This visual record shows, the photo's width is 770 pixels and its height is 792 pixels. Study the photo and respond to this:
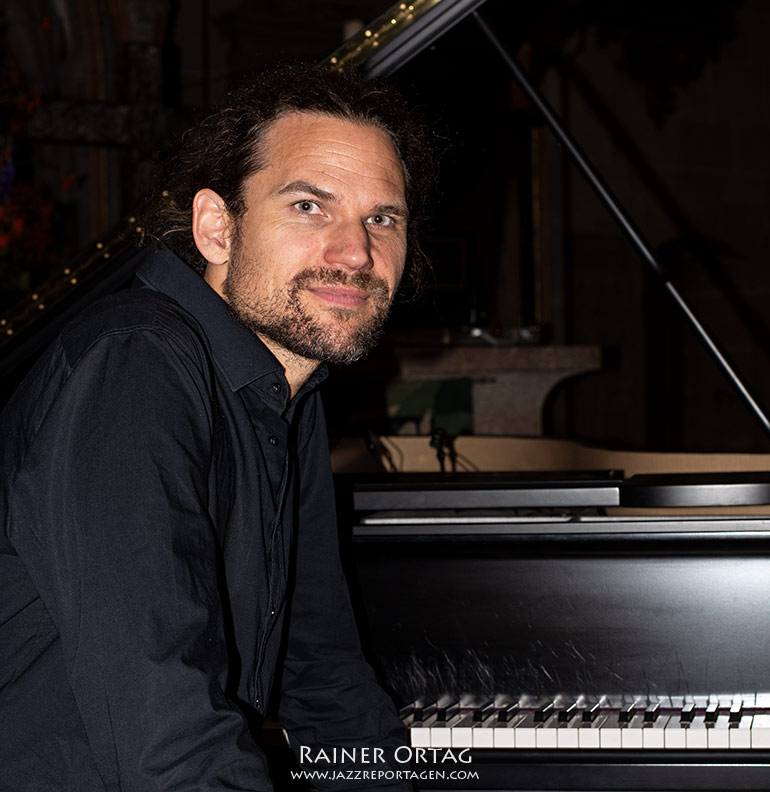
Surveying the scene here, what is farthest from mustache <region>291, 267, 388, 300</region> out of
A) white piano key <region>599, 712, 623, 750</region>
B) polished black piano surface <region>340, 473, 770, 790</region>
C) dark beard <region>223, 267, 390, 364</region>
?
white piano key <region>599, 712, 623, 750</region>

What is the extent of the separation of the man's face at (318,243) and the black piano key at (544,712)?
57 cm

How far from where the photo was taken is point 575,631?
1.54 m

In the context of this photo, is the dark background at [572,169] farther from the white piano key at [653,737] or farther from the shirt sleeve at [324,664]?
the white piano key at [653,737]

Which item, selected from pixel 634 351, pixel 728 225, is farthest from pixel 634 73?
pixel 634 351

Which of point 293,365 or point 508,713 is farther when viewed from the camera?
point 508,713

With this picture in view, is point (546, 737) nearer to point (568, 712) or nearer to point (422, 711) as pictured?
point (568, 712)

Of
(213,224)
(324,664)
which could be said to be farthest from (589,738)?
(213,224)

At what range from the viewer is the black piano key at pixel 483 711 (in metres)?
1.51

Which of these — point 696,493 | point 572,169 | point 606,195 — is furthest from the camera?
point 572,169

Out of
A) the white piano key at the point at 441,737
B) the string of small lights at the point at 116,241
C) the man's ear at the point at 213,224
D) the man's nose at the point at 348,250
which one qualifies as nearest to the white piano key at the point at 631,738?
the white piano key at the point at 441,737

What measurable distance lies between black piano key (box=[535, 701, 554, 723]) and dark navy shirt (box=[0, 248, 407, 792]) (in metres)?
0.41

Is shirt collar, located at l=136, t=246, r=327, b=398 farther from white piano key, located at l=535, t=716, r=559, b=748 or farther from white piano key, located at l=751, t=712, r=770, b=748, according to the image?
white piano key, located at l=751, t=712, r=770, b=748

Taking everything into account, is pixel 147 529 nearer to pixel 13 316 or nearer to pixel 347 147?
pixel 347 147

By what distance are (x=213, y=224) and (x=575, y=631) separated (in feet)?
2.51
